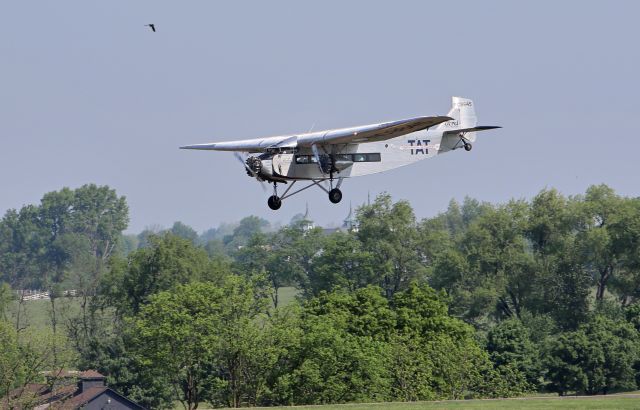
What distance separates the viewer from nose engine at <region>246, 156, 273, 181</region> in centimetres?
5869

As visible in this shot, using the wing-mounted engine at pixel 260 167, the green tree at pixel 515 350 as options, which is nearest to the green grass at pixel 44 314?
the green tree at pixel 515 350

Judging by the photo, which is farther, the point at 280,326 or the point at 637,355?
the point at 637,355

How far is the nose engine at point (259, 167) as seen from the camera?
58.7 meters

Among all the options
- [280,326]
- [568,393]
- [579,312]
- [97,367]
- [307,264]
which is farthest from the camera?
[307,264]

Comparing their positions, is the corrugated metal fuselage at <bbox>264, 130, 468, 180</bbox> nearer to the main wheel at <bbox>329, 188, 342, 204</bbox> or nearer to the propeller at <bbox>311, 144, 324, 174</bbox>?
the propeller at <bbox>311, 144, 324, 174</bbox>

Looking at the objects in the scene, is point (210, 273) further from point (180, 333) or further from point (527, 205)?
point (180, 333)

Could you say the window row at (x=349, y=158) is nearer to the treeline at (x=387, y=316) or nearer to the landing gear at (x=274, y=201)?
the landing gear at (x=274, y=201)

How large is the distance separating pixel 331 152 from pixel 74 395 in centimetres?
4844

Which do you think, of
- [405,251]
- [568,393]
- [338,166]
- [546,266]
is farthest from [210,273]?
[338,166]

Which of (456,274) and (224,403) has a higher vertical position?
(456,274)

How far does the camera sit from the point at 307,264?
595ft

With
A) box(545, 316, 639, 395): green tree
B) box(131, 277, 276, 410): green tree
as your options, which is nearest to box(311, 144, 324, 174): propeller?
box(131, 277, 276, 410): green tree

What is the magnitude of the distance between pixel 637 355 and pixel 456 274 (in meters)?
35.0

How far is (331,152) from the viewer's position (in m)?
61.4
